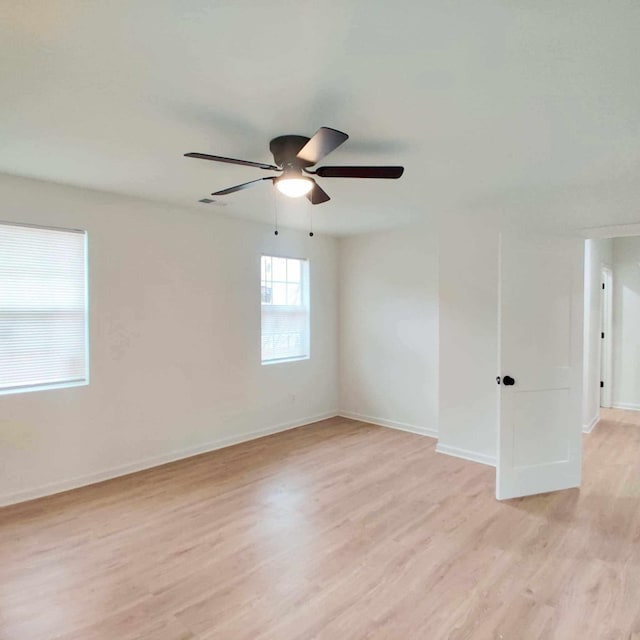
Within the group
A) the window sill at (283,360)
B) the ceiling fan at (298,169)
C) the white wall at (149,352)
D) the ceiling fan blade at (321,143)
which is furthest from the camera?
the window sill at (283,360)

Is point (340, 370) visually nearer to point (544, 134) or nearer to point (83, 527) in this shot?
point (83, 527)

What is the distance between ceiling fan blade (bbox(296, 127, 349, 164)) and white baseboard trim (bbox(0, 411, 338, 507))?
3.18 metres

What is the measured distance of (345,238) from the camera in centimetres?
563

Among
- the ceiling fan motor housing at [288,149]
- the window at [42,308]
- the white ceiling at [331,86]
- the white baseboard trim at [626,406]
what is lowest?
the white baseboard trim at [626,406]

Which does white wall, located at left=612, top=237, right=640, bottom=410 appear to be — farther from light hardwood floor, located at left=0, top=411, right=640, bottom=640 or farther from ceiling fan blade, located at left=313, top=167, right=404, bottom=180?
ceiling fan blade, located at left=313, top=167, right=404, bottom=180

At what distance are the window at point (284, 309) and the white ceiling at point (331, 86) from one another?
2.01 meters

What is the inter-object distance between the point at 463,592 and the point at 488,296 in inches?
105

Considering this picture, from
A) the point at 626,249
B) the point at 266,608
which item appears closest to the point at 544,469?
the point at 266,608

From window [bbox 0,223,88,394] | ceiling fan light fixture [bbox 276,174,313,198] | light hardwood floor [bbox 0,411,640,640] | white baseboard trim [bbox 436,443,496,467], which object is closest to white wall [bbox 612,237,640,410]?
light hardwood floor [bbox 0,411,640,640]

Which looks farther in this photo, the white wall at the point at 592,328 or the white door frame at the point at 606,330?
the white door frame at the point at 606,330

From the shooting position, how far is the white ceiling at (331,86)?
4.54ft

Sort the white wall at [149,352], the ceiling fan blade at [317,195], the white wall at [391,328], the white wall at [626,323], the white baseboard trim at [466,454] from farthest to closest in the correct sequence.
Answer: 1. the white wall at [626,323]
2. the white wall at [391,328]
3. the white baseboard trim at [466,454]
4. the white wall at [149,352]
5. the ceiling fan blade at [317,195]

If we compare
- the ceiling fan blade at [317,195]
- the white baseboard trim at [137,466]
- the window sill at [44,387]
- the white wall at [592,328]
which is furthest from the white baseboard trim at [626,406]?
the window sill at [44,387]

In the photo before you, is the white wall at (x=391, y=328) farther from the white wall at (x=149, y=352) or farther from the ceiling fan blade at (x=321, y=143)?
the ceiling fan blade at (x=321, y=143)
